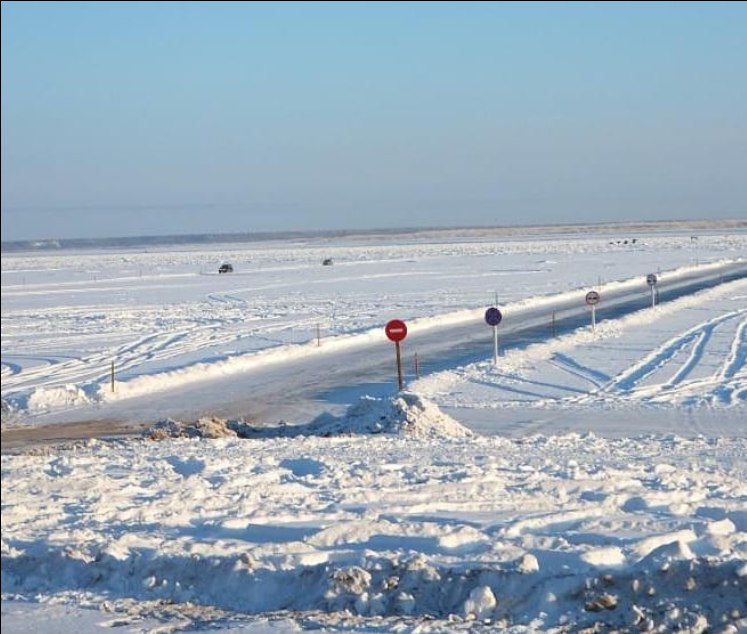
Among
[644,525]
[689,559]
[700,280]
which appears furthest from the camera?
[700,280]

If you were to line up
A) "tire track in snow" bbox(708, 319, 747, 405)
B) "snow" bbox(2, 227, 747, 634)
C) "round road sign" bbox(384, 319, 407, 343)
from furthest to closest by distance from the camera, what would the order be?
"round road sign" bbox(384, 319, 407, 343)
"tire track in snow" bbox(708, 319, 747, 405)
"snow" bbox(2, 227, 747, 634)

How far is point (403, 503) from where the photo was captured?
11.6 metres

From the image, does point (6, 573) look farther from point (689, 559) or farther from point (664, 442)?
point (664, 442)

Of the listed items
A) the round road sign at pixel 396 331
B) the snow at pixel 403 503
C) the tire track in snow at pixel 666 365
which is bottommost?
the tire track in snow at pixel 666 365

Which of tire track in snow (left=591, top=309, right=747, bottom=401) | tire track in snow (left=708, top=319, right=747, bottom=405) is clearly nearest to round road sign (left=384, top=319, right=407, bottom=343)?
tire track in snow (left=591, top=309, right=747, bottom=401)

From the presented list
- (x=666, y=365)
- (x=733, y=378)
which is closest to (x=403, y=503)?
(x=733, y=378)

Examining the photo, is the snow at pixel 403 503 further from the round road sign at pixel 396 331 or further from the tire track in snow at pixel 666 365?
the round road sign at pixel 396 331

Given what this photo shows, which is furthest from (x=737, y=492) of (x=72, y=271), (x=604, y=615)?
(x=72, y=271)

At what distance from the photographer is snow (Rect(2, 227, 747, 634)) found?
8.25 metres

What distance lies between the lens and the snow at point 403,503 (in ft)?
27.1

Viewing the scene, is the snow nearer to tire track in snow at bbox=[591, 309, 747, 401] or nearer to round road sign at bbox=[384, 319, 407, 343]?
tire track in snow at bbox=[591, 309, 747, 401]

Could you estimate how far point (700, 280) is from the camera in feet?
204

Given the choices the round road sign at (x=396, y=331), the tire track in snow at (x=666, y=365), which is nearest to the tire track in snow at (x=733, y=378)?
the tire track in snow at (x=666, y=365)

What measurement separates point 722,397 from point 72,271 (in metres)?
82.6
